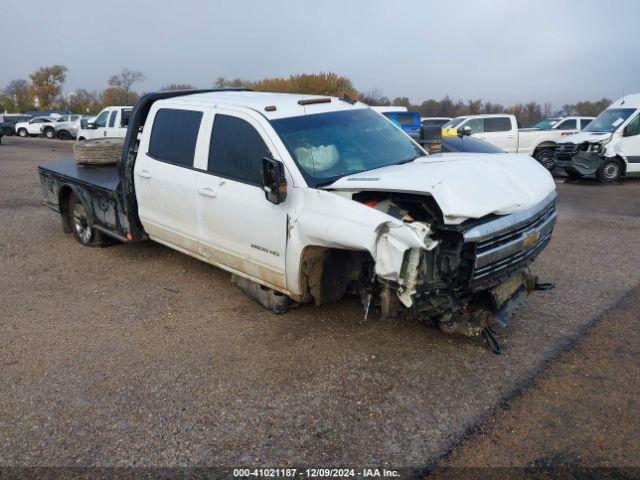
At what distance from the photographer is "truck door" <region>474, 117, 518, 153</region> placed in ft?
53.8

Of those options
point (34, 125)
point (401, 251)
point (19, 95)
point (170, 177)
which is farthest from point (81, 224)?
point (19, 95)

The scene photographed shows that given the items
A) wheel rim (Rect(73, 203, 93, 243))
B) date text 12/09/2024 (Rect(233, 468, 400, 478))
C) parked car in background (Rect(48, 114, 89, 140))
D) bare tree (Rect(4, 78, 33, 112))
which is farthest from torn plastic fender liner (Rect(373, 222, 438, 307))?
bare tree (Rect(4, 78, 33, 112))

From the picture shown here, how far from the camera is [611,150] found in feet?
42.4

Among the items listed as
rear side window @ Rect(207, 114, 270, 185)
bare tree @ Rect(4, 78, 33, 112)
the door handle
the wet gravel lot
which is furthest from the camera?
bare tree @ Rect(4, 78, 33, 112)

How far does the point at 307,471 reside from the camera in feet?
9.25

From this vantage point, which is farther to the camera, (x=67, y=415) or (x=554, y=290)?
(x=554, y=290)

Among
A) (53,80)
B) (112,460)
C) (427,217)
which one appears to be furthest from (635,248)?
(53,80)

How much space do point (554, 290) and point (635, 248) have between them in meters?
2.32

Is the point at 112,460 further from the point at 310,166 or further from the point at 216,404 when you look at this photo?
the point at 310,166

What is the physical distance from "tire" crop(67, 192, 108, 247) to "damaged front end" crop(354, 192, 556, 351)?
4112mm

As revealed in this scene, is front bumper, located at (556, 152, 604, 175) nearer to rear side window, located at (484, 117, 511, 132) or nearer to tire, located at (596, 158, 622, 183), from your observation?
tire, located at (596, 158, 622, 183)

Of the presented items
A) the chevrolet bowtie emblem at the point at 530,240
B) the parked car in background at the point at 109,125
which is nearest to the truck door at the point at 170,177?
the chevrolet bowtie emblem at the point at 530,240

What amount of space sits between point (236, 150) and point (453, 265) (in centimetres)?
209

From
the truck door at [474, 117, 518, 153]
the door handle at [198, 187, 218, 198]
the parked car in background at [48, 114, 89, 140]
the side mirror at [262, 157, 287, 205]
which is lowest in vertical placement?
the parked car in background at [48, 114, 89, 140]
